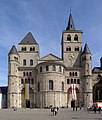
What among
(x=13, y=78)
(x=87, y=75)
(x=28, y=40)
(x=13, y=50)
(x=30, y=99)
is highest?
(x=28, y=40)

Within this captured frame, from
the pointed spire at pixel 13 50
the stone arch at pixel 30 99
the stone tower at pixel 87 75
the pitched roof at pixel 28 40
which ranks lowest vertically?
the stone arch at pixel 30 99

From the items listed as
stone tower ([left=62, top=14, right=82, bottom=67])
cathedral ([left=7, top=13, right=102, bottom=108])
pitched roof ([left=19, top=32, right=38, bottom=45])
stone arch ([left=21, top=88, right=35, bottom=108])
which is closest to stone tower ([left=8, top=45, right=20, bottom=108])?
cathedral ([left=7, top=13, right=102, bottom=108])

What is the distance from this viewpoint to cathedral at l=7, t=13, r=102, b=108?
86.1 metres

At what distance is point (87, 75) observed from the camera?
91625 millimetres

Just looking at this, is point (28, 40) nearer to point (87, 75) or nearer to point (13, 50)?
point (13, 50)

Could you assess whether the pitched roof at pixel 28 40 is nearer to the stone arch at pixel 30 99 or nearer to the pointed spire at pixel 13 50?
the pointed spire at pixel 13 50

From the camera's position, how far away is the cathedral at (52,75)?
86.1m

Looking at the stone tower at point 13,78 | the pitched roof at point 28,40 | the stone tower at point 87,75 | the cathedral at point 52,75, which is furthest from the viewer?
the pitched roof at point 28,40

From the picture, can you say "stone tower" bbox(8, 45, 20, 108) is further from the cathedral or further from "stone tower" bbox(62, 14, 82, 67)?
"stone tower" bbox(62, 14, 82, 67)

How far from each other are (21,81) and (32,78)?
416cm

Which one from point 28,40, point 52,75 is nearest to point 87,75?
point 52,75

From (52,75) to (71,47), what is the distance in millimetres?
19051

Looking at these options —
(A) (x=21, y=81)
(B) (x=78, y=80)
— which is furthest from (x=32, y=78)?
(B) (x=78, y=80)

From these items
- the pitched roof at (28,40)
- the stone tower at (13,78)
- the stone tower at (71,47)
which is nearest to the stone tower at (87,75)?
the stone tower at (71,47)
